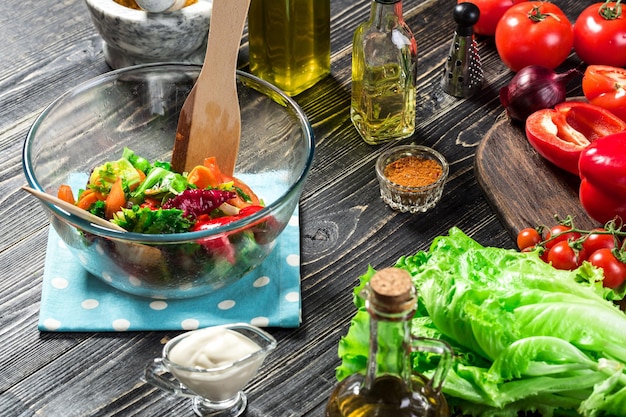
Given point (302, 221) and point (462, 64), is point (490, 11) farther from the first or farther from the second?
point (302, 221)

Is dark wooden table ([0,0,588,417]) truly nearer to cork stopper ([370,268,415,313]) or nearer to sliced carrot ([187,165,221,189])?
sliced carrot ([187,165,221,189])

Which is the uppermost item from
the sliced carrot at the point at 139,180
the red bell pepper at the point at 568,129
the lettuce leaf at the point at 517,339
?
the sliced carrot at the point at 139,180

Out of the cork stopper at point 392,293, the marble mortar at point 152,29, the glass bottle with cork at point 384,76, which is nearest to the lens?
the cork stopper at point 392,293

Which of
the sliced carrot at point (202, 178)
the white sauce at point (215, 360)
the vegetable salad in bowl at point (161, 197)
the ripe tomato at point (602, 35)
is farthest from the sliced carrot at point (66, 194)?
the ripe tomato at point (602, 35)

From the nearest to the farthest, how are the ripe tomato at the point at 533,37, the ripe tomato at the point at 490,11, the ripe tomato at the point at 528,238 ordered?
the ripe tomato at the point at 528,238 < the ripe tomato at the point at 533,37 < the ripe tomato at the point at 490,11

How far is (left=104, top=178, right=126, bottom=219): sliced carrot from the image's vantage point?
155 cm

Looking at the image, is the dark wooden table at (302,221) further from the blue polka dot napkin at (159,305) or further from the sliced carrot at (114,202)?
the sliced carrot at (114,202)

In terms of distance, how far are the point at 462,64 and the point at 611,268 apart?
70 cm

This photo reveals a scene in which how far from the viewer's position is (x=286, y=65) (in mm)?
1997

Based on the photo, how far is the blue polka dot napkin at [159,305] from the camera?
1.51m

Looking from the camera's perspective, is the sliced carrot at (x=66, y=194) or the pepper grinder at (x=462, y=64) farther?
the pepper grinder at (x=462, y=64)

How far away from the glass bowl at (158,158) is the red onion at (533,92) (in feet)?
1.61

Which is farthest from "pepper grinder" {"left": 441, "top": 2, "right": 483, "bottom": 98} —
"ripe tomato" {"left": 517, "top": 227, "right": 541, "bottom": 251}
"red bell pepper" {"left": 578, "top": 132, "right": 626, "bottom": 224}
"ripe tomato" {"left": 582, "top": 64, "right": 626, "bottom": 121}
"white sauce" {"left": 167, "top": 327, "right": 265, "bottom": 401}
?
"white sauce" {"left": 167, "top": 327, "right": 265, "bottom": 401}

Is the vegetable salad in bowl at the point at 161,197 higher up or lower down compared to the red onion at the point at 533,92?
higher up
